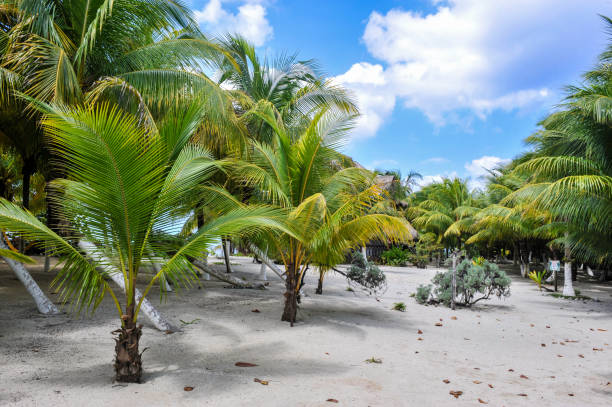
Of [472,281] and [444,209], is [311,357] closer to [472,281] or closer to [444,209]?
[472,281]

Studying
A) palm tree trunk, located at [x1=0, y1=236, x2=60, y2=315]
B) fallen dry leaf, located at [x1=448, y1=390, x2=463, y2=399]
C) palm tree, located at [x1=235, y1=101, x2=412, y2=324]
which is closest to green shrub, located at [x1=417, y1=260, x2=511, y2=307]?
palm tree, located at [x1=235, y1=101, x2=412, y2=324]

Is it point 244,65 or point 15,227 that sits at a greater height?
point 244,65

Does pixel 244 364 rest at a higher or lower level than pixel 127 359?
lower

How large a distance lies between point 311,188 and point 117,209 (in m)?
3.91

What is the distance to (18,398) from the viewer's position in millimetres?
3441

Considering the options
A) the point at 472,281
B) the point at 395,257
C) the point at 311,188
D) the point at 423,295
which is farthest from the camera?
the point at 395,257

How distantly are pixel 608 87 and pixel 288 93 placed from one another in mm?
7353

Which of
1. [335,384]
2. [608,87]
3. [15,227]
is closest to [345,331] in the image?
[335,384]

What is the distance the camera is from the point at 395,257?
86.6 feet

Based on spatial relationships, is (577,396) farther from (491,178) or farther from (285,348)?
(491,178)

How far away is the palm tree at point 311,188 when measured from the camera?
6.44 m

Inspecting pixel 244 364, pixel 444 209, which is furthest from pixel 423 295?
pixel 444 209

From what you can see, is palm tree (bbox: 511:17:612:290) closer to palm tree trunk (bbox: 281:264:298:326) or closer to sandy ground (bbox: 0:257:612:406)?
sandy ground (bbox: 0:257:612:406)

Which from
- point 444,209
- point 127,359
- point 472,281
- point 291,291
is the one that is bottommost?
point 127,359
